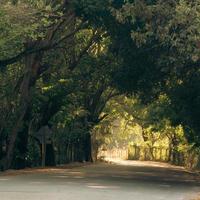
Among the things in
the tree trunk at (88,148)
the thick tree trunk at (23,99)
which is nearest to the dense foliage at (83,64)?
the thick tree trunk at (23,99)

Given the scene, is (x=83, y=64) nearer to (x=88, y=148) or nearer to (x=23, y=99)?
(x=23, y=99)

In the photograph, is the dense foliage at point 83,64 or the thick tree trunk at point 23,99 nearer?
the dense foliage at point 83,64

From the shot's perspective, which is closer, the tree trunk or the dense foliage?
the dense foliage

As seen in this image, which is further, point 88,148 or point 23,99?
point 88,148

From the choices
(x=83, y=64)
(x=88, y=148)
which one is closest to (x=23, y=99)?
(x=83, y=64)

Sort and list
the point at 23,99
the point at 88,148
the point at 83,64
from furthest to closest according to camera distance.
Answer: the point at 88,148 < the point at 83,64 < the point at 23,99

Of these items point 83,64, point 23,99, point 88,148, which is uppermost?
point 83,64

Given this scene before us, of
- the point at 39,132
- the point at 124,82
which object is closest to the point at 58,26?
the point at 124,82

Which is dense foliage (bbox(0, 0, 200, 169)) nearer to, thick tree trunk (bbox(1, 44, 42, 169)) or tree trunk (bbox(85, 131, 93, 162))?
thick tree trunk (bbox(1, 44, 42, 169))

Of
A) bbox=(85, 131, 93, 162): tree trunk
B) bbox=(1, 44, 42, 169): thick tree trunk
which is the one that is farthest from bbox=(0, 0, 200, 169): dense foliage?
bbox=(85, 131, 93, 162): tree trunk

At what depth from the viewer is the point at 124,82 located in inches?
1009

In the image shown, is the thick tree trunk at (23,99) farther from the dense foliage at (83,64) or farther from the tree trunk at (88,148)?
the tree trunk at (88,148)

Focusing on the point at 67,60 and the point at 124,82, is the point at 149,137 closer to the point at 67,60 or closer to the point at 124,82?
the point at 67,60

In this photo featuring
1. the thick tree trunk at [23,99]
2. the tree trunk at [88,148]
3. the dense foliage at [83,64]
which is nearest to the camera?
the dense foliage at [83,64]
